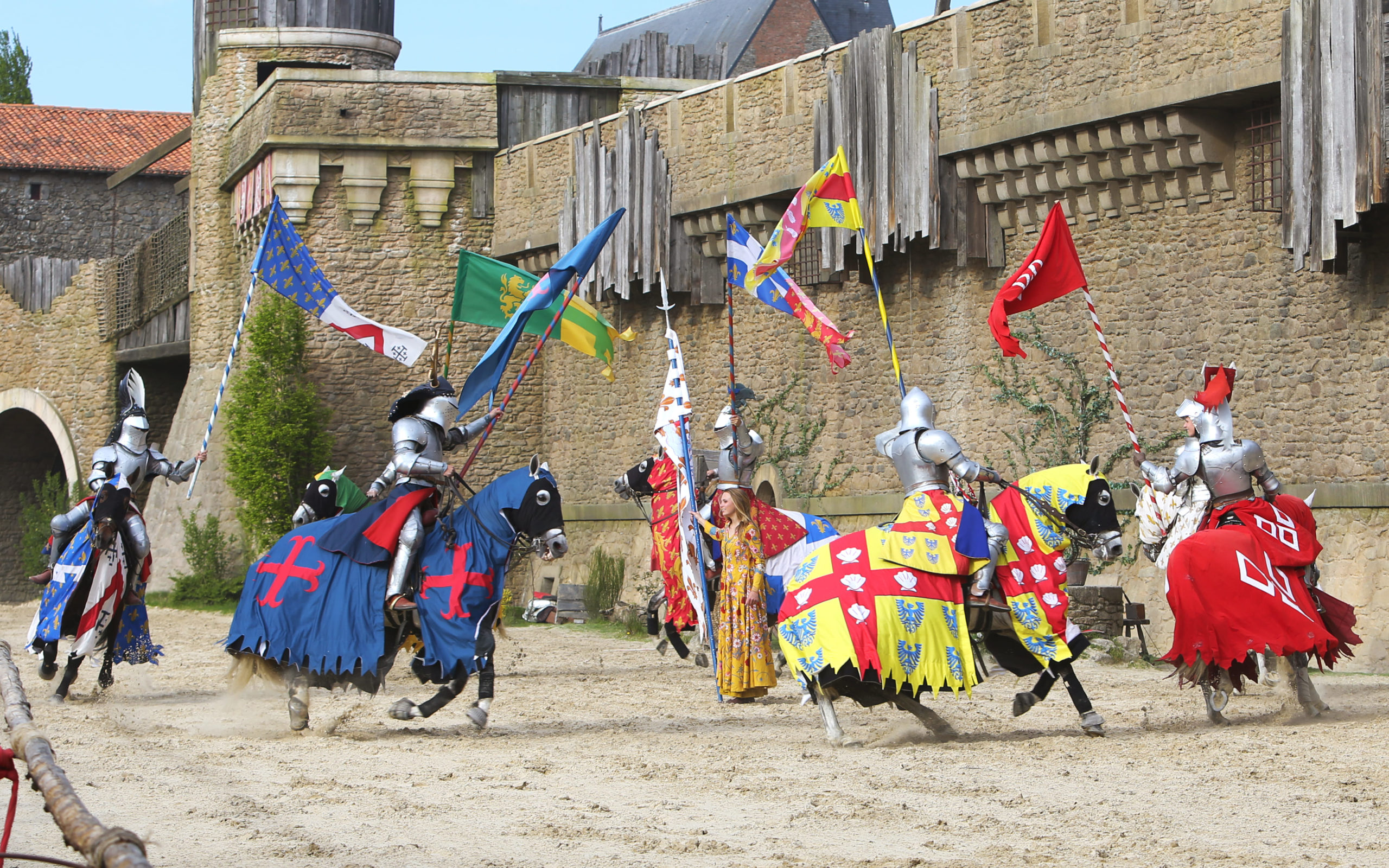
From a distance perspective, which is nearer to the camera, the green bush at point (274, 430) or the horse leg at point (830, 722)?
the horse leg at point (830, 722)

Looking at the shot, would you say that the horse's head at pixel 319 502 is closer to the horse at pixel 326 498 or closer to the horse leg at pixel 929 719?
the horse at pixel 326 498

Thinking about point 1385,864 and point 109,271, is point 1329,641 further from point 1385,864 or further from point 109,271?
point 109,271

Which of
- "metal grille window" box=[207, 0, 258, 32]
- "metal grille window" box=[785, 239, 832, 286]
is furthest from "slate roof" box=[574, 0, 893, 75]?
"metal grille window" box=[785, 239, 832, 286]

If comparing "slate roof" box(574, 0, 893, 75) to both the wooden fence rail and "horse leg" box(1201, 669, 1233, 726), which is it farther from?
the wooden fence rail

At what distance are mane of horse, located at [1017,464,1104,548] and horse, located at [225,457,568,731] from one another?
2.24m

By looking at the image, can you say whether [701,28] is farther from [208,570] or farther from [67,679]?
[67,679]

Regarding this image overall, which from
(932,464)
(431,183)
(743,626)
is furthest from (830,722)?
(431,183)

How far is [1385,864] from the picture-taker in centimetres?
478

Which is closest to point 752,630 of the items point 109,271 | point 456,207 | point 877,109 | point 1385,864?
point 1385,864

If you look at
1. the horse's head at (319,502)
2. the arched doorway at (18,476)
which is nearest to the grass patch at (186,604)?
the arched doorway at (18,476)

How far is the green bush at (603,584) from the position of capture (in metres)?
19.4

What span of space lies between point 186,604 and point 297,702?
46.2ft

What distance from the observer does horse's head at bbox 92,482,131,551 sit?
384 inches

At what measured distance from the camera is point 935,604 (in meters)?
7.39
